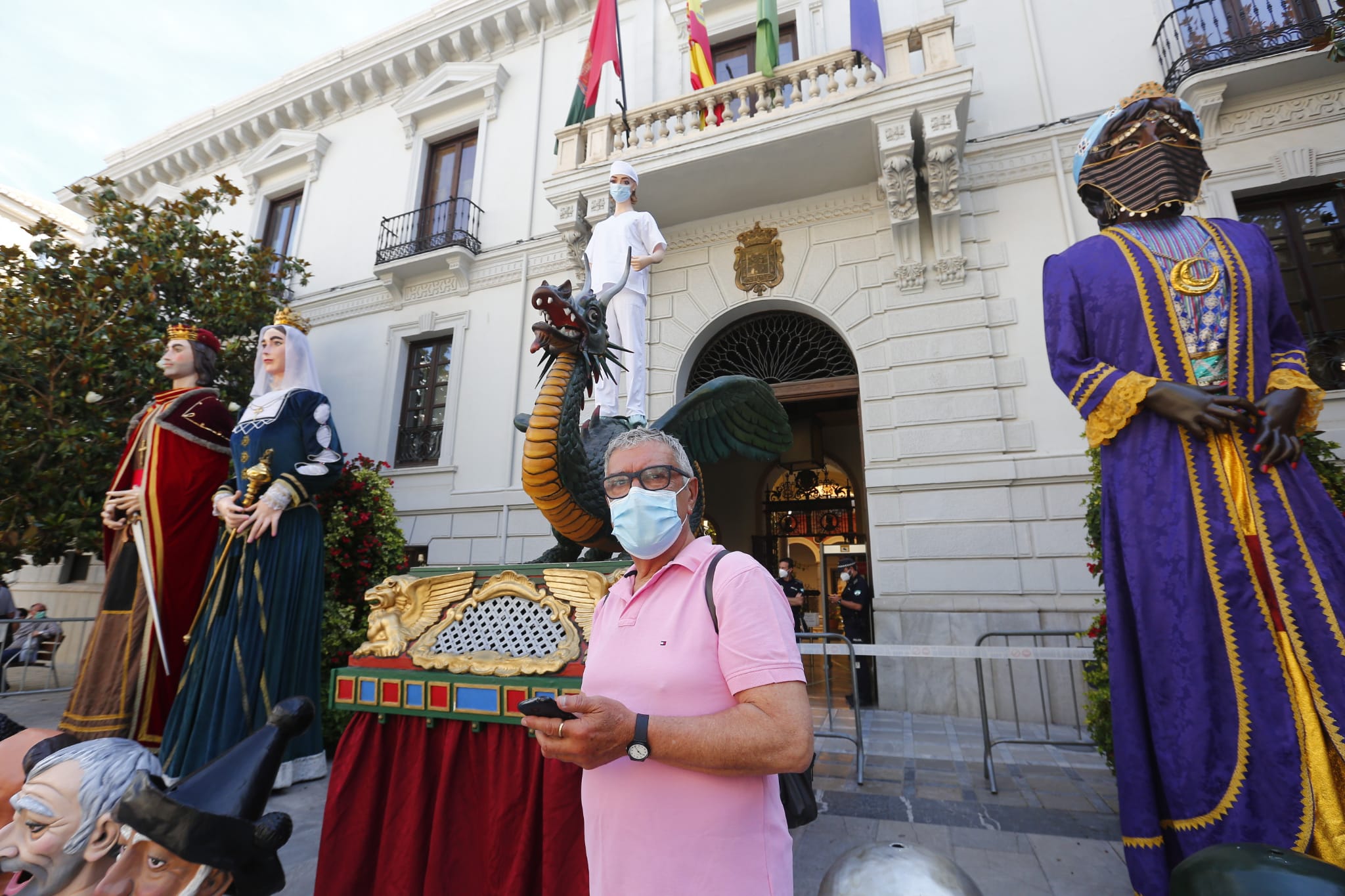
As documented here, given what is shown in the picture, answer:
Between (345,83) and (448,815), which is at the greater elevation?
(345,83)

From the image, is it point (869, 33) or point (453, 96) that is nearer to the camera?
point (869, 33)

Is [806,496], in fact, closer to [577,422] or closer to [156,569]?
[577,422]

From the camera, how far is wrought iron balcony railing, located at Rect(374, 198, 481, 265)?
9695mm

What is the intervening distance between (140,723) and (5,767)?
2924mm

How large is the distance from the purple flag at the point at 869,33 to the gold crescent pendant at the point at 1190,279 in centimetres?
553

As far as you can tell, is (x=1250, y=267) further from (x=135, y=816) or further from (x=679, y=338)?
(x=679, y=338)

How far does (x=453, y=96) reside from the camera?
1047 cm

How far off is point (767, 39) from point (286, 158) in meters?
10.2

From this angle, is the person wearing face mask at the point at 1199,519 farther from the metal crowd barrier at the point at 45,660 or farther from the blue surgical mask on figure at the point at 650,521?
the metal crowd barrier at the point at 45,660

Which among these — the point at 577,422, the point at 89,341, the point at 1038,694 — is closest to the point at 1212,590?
the point at 577,422

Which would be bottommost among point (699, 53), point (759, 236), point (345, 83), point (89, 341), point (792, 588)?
point (792, 588)

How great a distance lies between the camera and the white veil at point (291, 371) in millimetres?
3957

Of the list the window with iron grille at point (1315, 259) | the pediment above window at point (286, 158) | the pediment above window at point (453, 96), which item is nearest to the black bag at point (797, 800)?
the window with iron grille at point (1315, 259)

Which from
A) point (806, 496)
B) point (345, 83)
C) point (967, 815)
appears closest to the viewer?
point (967, 815)
